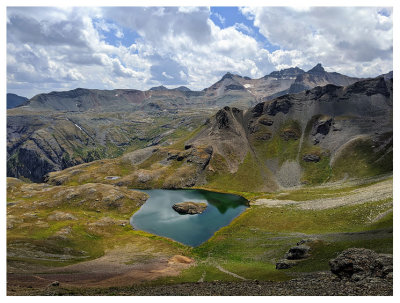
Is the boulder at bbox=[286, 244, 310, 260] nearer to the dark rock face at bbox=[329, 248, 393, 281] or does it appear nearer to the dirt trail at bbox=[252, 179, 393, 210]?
the dark rock face at bbox=[329, 248, 393, 281]

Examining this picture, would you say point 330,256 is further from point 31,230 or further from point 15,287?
point 31,230

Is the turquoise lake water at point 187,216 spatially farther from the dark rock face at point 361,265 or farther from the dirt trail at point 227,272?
the dark rock face at point 361,265

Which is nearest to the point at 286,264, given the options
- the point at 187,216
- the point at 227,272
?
the point at 227,272

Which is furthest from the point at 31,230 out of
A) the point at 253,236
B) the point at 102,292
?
the point at 253,236

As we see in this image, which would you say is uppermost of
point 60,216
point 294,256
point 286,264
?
point 60,216

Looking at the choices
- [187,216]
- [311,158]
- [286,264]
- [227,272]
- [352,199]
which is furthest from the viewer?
[311,158]

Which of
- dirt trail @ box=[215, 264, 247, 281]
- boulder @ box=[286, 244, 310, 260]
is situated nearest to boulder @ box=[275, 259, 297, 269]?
boulder @ box=[286, 244, 310, 260]

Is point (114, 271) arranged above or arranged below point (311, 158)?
below

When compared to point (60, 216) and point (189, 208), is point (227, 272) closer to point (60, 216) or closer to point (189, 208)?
point (189, 208)
